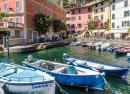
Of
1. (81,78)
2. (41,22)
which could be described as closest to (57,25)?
(41,22)

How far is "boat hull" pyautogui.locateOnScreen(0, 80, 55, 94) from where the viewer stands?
8.14m

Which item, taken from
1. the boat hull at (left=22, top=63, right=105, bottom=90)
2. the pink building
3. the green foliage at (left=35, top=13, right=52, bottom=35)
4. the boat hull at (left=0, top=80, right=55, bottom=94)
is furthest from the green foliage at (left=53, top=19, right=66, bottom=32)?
the boat hull at (left=0, top=80, right=55, bottom=94)

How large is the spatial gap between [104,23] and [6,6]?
32703mm

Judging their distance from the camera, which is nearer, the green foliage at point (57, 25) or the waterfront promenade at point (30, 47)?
the waterfront promenade at point (30, 47)

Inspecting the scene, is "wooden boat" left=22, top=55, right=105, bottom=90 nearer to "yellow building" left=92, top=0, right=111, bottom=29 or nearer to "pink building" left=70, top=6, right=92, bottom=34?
"yellow building" left=92, top=0, right=111, bottom=29

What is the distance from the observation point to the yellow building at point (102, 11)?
45.8 metres

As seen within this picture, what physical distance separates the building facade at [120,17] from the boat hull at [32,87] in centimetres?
3412

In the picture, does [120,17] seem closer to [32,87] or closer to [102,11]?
[102,11]

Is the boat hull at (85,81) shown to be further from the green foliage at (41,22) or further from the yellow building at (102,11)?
the yellow building at (102,11)

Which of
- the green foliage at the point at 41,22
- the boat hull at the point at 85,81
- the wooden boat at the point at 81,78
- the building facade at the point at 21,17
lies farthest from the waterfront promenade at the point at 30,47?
the boat hull at the point at 85,81

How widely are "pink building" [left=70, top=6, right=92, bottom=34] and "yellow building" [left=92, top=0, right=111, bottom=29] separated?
3114 mm

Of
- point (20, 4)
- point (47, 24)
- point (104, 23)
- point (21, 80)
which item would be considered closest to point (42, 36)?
point (47, 24)

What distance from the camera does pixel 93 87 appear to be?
9.84 m

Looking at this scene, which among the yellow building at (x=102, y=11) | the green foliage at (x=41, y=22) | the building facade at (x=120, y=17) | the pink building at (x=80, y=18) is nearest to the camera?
the green foliage at (x=41, y=22)
